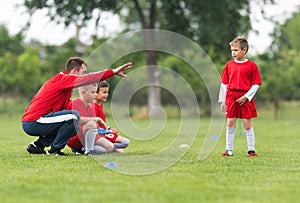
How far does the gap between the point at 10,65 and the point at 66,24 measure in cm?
946

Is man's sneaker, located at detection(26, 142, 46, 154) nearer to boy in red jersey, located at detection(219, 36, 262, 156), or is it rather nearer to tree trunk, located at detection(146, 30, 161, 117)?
boy in red jersey, located at detection(219, 36, 262, 156)

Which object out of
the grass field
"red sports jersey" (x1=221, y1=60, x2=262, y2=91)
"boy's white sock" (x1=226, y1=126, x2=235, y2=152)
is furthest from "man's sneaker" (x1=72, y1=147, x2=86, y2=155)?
"red sports jersey" (x1=221, y1=60, x2=262, y2=91)

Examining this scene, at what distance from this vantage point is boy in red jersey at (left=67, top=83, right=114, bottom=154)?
7.81 meters

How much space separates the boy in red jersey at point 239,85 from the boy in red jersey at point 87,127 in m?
1.75

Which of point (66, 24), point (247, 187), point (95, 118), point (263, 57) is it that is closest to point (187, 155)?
point (95, 118)

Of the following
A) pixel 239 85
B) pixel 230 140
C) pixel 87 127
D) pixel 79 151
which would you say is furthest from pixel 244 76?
pixel 79 151

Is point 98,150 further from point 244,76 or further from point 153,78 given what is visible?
point 153,78

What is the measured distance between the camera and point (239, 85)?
26.2 ft

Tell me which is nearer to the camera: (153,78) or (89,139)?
(89,139)

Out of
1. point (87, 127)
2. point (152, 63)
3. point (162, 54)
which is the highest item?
point (162, 54)

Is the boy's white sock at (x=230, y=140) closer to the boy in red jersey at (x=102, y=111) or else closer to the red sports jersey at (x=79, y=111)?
the boy in red jersey at (x=102, y=111)

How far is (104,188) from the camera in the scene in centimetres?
493

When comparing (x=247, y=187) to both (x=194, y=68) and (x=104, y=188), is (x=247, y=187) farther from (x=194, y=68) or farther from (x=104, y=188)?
(x=194, y=68)

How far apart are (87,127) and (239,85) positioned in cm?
216
